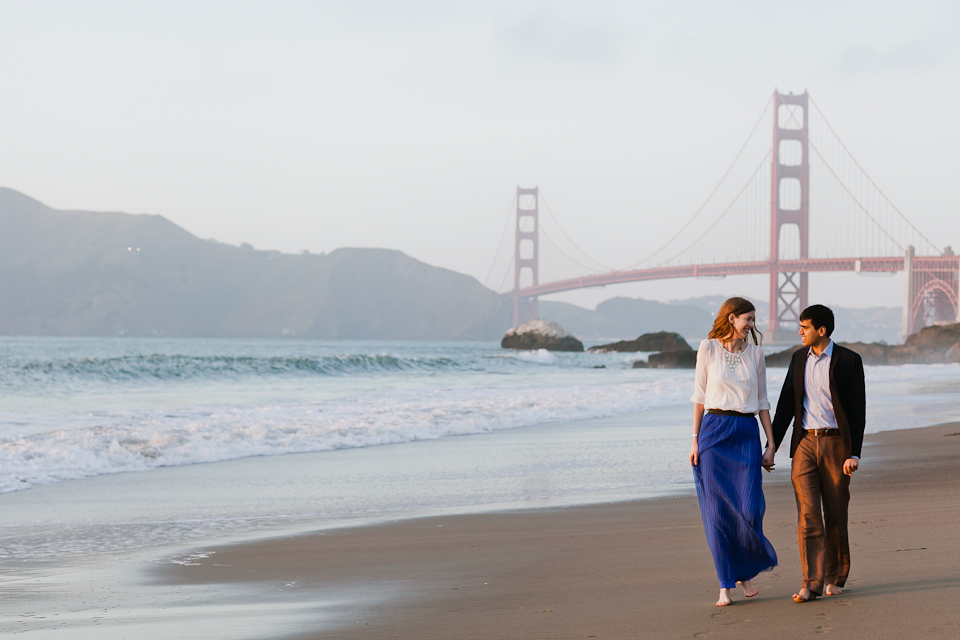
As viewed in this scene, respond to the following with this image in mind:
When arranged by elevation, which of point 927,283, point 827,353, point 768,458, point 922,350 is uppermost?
point 927,283

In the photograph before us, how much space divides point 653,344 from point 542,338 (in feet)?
21.7

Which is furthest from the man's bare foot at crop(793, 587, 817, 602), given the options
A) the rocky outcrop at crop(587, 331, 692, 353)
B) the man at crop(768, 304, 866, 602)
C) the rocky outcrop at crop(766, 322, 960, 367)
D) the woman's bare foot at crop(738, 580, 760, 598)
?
the rocky outcrop at crop(587, 331, 692, 353)

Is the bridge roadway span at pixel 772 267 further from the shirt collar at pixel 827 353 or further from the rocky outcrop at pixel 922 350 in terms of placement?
the shirt collar at pixel 827 353

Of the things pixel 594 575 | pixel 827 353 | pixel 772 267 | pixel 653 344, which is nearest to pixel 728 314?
pixel 827 353

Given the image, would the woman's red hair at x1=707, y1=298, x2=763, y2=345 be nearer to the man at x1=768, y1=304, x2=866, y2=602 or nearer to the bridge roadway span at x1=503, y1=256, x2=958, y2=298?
the man at x1=768, y1=304, x2=866, y2=602

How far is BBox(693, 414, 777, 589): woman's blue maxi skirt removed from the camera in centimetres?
288

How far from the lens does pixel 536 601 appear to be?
297 cm

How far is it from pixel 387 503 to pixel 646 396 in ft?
35.1

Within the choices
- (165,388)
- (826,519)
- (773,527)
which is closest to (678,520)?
(773,527)

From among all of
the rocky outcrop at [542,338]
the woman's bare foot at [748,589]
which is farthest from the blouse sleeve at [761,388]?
the rocky outcrop at [542,338]

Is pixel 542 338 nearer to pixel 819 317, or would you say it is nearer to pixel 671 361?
pixel 671 361

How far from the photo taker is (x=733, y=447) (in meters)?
2.93

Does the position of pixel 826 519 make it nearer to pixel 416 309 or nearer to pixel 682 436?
pixel 682 436

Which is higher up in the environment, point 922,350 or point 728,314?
point 728,314
